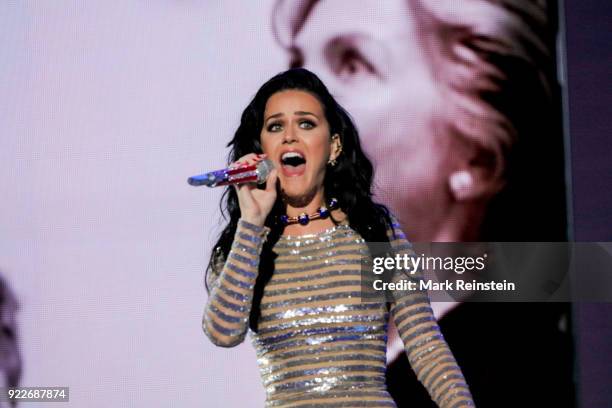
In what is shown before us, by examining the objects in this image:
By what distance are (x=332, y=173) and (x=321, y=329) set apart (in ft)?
1.26

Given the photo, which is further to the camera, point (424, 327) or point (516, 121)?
point (516, 121)

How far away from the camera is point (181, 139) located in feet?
7.18

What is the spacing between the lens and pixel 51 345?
2.14 m

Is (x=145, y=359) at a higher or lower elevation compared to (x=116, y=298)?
lower

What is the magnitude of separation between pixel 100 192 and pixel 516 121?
1.12m

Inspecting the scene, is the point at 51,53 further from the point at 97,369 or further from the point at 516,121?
the point at 516,121

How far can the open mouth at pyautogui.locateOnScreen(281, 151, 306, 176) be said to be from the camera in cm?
173

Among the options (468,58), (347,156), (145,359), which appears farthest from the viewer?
(468,58)

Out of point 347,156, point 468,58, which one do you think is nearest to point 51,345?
point 347,156

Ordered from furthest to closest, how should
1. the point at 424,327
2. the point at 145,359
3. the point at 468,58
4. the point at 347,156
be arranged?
the point at 468,58, the point at 145,359, the point at 347,156, the point at 424,327

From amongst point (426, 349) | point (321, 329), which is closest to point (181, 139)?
point (321, 329)

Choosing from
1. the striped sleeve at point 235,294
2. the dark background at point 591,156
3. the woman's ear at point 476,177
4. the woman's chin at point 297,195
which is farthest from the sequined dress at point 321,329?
the dark background at point 591,156

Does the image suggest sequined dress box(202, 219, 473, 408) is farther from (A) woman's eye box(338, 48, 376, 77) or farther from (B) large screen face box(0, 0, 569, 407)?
(A) woman's eye box(338, 48, 376, 77)

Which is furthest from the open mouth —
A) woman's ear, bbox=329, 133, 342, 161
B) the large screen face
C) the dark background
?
the dark background
